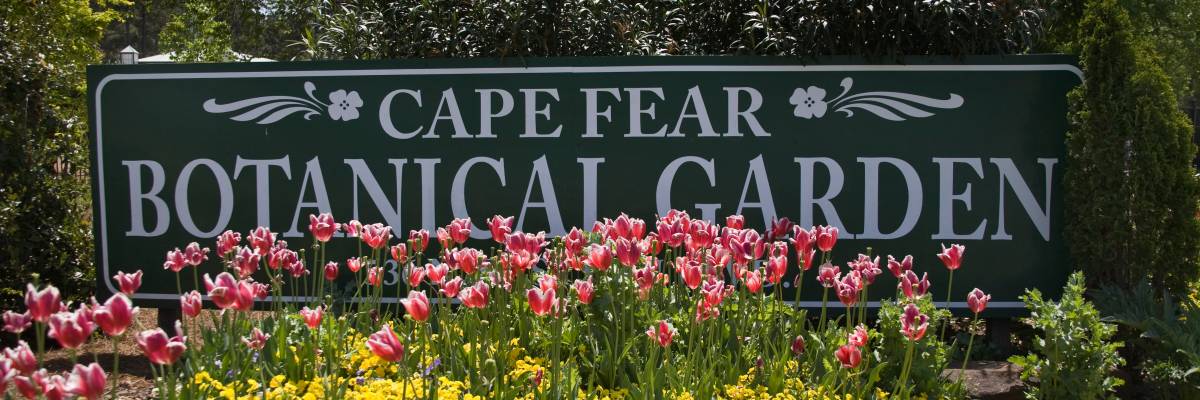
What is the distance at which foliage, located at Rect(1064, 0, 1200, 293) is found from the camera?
403 cm

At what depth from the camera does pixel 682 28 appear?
5.59m

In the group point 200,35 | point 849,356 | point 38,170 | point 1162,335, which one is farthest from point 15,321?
point 200,35

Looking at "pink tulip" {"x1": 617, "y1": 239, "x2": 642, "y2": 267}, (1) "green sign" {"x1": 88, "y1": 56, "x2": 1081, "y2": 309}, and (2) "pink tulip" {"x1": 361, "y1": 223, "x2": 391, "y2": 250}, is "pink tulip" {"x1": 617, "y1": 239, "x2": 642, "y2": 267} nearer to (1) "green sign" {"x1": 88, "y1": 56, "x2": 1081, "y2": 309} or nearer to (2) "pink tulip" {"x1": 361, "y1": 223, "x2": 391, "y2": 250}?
(2) "pink tulip" {"x1": 361, "y1": 223, "x2": 391, "y2": 250}

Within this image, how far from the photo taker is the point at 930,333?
3348mm

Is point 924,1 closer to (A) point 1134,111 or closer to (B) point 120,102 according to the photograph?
(A) point 1134,111

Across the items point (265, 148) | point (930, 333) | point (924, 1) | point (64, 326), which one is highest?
point (924, 1)

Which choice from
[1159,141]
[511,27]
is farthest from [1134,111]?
[511,27]

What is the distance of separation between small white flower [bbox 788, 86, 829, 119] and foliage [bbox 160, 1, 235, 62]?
36.0 feet

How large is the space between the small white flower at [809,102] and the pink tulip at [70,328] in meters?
3.25

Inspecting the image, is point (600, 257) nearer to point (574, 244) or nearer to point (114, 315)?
point (574, 244)

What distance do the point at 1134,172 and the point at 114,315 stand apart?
3.71 metres

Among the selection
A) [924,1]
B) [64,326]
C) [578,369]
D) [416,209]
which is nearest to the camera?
[64,326]

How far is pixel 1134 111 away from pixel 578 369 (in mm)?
2511

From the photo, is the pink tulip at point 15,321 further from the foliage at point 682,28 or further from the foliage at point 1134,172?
the foliage at point 1134,172
